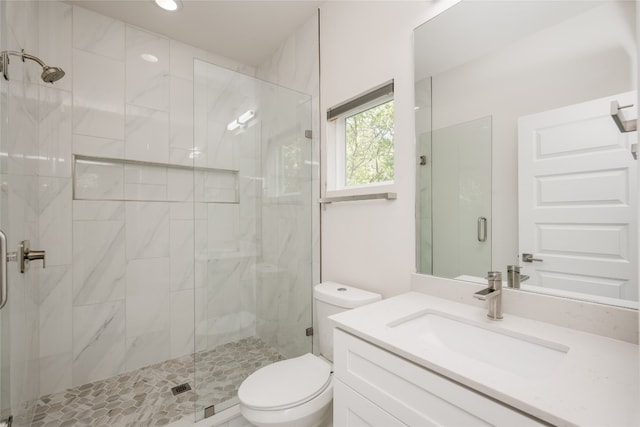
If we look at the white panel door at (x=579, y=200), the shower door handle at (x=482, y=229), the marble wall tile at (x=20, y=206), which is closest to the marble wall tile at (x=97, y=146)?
the marble wall tile at (x=20, y=206)

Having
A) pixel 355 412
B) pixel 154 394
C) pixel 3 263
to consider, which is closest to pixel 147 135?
pixel 3 263

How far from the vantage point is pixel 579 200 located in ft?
3.06

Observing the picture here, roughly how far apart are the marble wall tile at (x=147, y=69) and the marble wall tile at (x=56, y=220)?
78 cm

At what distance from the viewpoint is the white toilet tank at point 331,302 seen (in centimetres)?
145

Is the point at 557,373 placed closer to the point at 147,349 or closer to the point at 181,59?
the point at 147,349

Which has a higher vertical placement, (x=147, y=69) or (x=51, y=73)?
(x=147, y=69)

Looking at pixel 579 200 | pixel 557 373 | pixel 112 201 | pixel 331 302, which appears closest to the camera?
pixel 557 373

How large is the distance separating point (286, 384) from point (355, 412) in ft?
1.46

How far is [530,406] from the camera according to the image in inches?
22.5

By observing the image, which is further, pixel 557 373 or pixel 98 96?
pixel 98 96

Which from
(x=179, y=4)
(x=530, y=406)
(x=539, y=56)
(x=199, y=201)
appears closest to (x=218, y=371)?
(x=199, y=201)

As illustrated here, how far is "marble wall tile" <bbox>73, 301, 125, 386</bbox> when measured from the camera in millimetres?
1923

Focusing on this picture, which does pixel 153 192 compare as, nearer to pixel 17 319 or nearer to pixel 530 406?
pixel 17 319

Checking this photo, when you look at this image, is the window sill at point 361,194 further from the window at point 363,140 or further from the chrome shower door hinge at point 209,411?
the chrome shower door hinge at point 209,411
